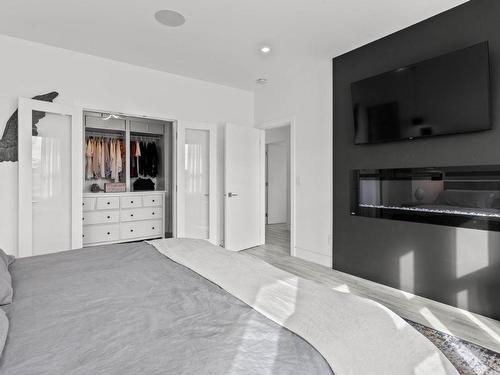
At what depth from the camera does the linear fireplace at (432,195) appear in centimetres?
228

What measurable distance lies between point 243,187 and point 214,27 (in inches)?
91.4

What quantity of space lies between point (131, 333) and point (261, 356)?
427 mm

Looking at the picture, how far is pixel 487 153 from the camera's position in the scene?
89.6 inches

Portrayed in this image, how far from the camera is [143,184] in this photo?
208 inches

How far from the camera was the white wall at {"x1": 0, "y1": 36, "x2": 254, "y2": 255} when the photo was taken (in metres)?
2.98

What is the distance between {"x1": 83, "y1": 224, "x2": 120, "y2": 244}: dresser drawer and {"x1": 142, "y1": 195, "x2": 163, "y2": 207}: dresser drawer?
0.57m

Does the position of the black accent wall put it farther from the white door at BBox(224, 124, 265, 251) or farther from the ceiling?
the white door at BBox(224, 124, 265, 251)

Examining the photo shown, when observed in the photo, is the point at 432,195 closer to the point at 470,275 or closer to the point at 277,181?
the point at 470,275

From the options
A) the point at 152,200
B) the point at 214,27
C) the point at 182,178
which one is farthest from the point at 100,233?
the point at 214,27

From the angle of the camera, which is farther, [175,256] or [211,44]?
[211,44]

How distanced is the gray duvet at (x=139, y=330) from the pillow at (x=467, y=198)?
226 cm

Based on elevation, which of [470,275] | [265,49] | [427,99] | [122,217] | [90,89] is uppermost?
[265,49]

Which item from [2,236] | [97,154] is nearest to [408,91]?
[2,236]

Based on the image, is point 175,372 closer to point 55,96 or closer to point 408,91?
point 408,91
